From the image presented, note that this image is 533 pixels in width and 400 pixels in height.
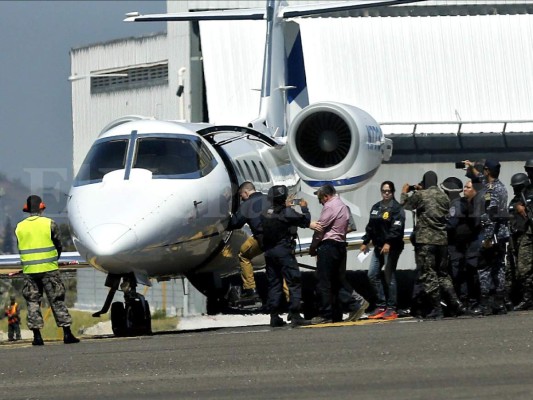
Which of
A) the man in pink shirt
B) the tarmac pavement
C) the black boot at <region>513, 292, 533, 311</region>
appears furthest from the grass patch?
the tarmac pavement

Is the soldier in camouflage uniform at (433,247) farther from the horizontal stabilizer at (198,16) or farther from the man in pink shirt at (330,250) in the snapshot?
the horizontal stabilizer at (198,16)

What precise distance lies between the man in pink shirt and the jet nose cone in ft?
8.43

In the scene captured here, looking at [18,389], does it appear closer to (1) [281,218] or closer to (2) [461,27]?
(1) [281,218]

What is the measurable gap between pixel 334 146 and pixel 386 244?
Answer: 11.6 feet

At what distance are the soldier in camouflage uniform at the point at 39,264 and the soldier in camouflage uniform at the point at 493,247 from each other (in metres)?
5.44

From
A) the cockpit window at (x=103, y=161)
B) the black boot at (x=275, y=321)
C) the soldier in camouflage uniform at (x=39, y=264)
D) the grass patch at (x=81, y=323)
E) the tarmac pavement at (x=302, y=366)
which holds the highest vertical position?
the cockpit window at (x=103, y=161)

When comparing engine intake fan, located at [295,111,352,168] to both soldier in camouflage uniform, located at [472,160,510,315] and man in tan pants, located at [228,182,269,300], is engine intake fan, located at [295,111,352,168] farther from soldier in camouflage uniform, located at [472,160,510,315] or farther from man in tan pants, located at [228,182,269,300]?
soldier in camouflage uniform, located at [472,160,510,315]

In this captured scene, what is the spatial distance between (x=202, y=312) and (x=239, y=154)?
50.0ft

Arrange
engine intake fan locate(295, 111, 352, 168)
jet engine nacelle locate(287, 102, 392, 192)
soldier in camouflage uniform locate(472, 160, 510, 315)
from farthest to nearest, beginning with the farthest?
1. engine intake fan locate(295, 111, 352, 168)
2. jet engine nacelle locate(287, 102, 392, 192)
3. soldier in camouflage uniform locate(472, 160, 510, 315)

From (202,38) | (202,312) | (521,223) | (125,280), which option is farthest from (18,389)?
(202,38)

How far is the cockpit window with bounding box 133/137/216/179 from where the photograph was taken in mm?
17734

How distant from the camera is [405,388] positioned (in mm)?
9602

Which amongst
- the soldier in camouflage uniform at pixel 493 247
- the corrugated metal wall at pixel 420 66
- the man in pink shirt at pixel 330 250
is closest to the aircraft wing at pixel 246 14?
the man in pink shirt at pixel 330 250

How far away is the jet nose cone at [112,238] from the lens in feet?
53.2
